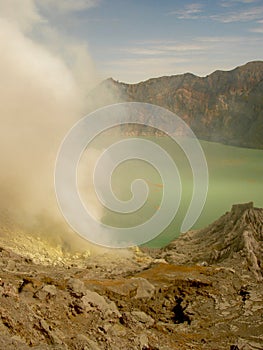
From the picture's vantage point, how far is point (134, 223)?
21844 mm

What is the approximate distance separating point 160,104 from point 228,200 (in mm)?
57623

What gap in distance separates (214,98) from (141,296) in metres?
73.9

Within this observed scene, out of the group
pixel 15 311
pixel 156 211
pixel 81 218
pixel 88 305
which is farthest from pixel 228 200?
pixel 15 311

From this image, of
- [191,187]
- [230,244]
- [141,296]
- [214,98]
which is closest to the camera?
[141,296]

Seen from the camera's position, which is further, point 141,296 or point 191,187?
point 191,187

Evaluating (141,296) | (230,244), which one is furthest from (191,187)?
(141,296)

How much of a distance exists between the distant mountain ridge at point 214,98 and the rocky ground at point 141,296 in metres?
58.1

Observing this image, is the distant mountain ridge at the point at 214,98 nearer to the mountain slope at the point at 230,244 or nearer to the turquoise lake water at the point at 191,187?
the turquoise lake water at the point at 191,187

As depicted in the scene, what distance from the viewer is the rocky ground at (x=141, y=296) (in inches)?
299

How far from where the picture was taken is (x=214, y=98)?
3204 inches

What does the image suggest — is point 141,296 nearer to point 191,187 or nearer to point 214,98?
Answer: point 191,187

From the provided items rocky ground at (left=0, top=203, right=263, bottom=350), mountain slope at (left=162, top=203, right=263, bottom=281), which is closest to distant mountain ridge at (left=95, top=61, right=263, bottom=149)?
mountain slope at (left=162, top=203, right=263, bottom=281)

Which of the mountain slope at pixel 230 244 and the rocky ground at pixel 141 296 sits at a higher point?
the mountain slope at pixel 230 244

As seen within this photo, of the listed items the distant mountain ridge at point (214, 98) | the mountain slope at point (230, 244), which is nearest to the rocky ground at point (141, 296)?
the mountain slope at point (230, 244)
